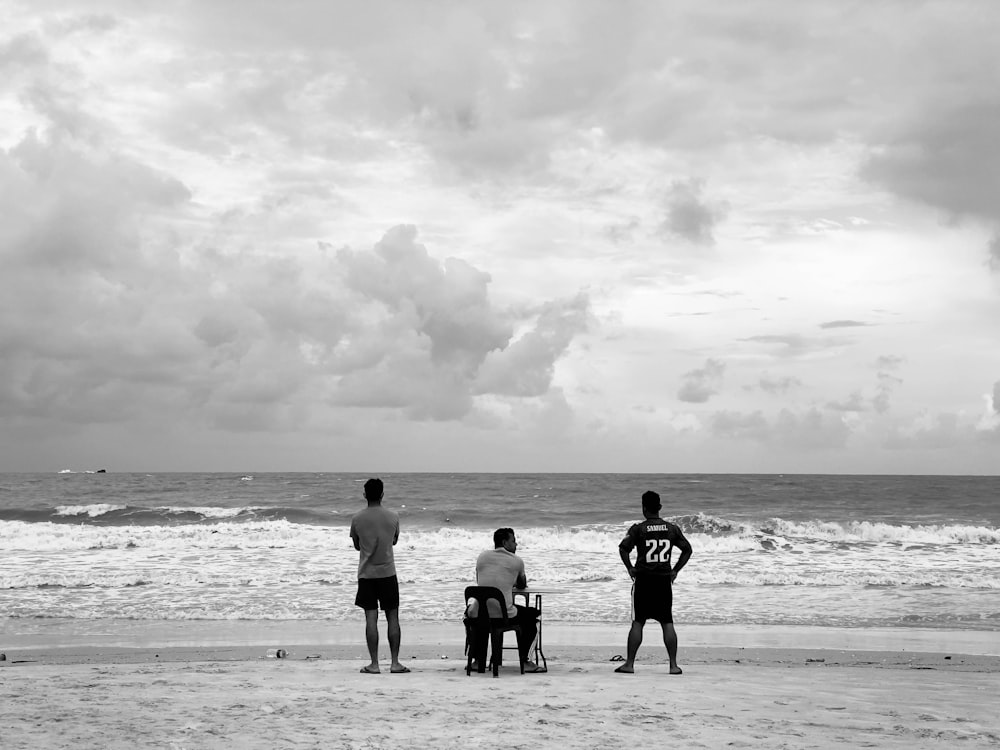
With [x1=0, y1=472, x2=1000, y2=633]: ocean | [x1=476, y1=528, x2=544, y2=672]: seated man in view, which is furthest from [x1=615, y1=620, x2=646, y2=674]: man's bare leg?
[x1=0, y1=472, x2=1000, y2=633]: ocean

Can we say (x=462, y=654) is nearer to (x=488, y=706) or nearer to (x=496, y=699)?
(x=496, y=699)

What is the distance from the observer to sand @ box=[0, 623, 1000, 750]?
628cm

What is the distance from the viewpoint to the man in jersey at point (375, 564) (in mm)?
9086

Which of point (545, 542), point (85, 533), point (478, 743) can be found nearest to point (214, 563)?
point (545, 542)

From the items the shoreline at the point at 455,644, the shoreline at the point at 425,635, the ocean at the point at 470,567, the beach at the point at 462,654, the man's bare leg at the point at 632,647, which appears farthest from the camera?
the ocean at the point at 470,567

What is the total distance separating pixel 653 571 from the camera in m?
9.16

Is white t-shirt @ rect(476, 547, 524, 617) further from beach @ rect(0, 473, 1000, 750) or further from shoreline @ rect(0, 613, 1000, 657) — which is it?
shoreline @ rect(0, 613, 1000, 657)

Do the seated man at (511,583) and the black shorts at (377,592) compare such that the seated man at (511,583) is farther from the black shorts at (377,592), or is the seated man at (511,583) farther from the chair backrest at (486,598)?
the black shorts at (377,592)

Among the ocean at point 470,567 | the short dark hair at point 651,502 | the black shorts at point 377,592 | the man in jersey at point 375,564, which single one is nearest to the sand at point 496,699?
the man in jersey at point 375,564

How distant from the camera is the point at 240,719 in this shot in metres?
6.70

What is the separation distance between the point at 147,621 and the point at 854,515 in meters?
37.4

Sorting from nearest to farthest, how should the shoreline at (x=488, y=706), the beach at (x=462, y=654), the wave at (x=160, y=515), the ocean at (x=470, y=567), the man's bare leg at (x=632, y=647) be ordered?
the shoreline at (x=488, y=706)
the beach at (x=462, y=654)
the man's bare leg at (x=632, y=647)
the ocean at (x=470, y=567)
the wave at (x=160, y=515)

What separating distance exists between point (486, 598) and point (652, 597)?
→ 165 centimetres

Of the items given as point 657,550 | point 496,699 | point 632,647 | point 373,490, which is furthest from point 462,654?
point 496,699
